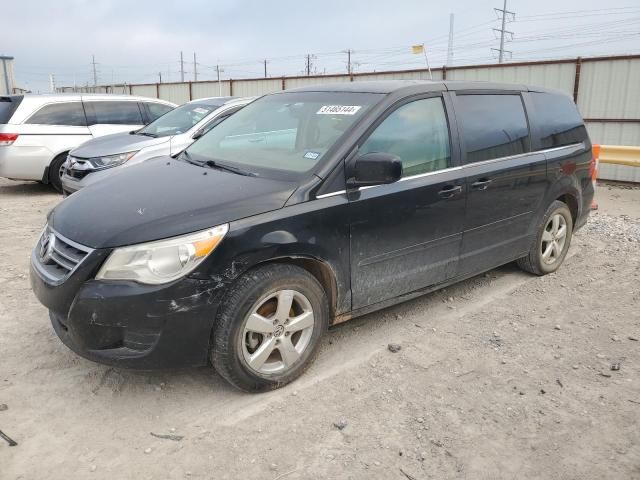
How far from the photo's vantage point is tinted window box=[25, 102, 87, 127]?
8727 mm

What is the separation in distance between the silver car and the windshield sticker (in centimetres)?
308

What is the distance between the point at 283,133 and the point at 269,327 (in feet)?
4.89

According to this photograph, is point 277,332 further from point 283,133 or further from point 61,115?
point 61,115

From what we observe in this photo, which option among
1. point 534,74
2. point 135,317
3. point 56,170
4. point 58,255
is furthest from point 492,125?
point 534,74

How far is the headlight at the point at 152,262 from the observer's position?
2.70 m

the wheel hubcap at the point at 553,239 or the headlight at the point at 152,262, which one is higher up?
the headlight at the point at 152,262

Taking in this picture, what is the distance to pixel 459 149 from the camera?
3963mm

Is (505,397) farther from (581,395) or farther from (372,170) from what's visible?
(372,170)

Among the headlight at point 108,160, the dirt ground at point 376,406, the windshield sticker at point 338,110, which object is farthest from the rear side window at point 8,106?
the windshield sticker at point 338,110

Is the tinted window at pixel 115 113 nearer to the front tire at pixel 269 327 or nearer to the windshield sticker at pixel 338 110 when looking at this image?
the windshield sticker at pixel 338 110

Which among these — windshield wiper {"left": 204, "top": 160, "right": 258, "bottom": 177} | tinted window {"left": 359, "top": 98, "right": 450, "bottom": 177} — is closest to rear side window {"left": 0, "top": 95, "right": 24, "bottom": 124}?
windshield wiper {"left": 204, "top": 160, "right": 258, "bottom": 177}

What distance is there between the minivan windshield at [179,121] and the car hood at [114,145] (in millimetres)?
240

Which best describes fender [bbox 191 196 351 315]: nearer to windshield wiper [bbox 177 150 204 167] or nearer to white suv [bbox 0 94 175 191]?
windshield wiper [bbox 177 150 204 167]

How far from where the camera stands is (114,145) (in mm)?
7324
